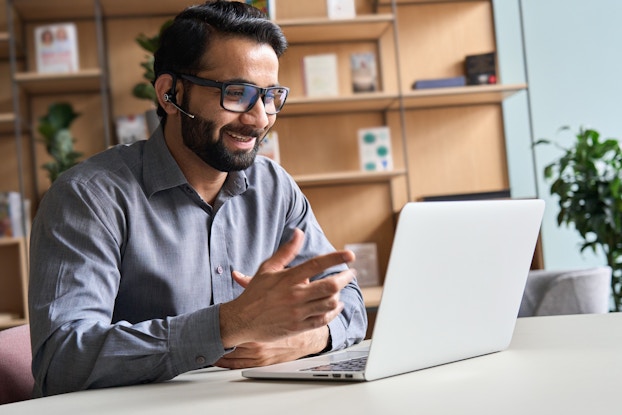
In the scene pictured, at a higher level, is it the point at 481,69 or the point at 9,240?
the point at 481,69

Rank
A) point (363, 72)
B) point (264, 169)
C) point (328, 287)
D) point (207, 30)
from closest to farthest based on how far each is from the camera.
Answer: point (328, 287), point (207, 30), point (264, 169), point (363, 72)

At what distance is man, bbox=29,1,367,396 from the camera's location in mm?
1195

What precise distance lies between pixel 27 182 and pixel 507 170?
228 cm

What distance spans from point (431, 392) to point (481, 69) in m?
3.35

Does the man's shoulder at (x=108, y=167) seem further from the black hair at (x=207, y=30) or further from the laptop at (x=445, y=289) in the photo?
the laptop at (x=445, y=289)

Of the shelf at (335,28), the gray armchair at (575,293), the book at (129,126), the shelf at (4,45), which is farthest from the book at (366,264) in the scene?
the shelf at (4,45)

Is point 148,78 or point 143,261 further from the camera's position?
point 148,78

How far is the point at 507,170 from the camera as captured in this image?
14.0 feet

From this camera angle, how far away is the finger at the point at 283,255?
111 centimetres

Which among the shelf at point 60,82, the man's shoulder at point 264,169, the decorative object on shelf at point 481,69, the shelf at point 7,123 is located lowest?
the man's shoulder at point 264,169

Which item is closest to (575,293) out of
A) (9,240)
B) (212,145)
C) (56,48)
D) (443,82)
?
(443,82)

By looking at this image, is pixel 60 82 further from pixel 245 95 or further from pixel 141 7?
pixel 245 95

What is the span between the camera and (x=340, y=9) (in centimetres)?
397

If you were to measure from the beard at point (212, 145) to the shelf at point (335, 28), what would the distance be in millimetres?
2183
